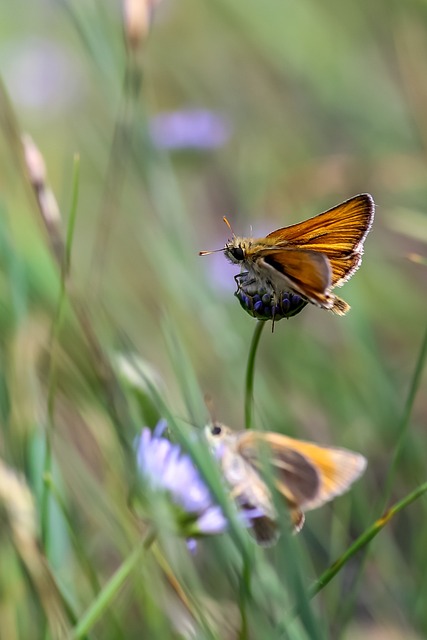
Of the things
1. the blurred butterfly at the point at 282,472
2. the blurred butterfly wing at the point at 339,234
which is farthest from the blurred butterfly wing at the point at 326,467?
the blurred butterfly wing at the point at 339,234

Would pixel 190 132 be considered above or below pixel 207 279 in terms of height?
above

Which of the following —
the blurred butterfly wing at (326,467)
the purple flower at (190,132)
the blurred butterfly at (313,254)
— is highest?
the purple flower at (190,132)

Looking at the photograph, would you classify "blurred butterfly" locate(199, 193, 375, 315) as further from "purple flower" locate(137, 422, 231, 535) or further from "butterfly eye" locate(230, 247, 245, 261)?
"purple flower" locate(137, 422, 231, 535)

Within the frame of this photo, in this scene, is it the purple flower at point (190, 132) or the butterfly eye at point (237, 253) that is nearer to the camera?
the butterfly eye at point (237, 253)

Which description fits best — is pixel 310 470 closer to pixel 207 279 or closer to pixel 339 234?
pixel 339 234

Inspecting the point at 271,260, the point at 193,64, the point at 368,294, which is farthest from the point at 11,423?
the point at 193,64

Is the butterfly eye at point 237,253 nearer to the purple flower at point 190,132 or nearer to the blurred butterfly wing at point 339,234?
the blurred butterfly wing at point 339,234

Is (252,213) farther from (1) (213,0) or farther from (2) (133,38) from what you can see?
(2) (133,38)

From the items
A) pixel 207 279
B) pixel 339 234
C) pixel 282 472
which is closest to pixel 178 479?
pixel 282 472
